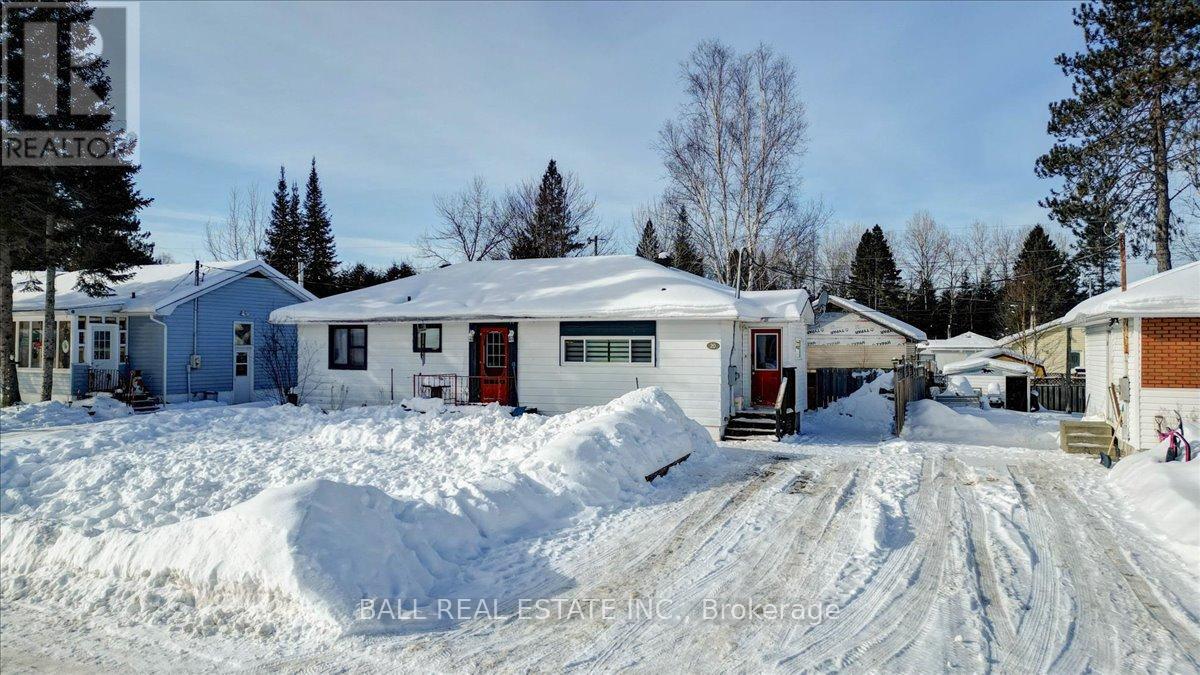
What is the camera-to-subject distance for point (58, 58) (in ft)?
13.1

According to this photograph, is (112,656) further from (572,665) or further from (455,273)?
(455,273)

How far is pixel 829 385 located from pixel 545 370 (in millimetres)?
10943

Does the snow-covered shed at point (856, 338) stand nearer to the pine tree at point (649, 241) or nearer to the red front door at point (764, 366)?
the pine tree at point (649, 241)

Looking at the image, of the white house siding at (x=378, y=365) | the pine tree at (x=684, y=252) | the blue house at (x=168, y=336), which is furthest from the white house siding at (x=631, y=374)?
the pine tree at (x=684, y=252)

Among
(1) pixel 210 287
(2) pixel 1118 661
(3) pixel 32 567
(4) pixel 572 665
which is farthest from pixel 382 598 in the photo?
(1) pixel 210 287

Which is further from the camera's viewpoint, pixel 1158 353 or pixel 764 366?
pixel 764 366

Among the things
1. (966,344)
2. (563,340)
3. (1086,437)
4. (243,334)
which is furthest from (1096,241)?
(243,334)

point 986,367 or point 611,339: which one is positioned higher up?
point 611,339

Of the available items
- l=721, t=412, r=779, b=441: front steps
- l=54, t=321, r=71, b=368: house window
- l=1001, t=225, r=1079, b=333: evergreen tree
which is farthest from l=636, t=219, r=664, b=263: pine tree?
l=54, t=321, r=71, b=368: house window

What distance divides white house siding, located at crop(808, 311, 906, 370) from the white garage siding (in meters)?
18.7

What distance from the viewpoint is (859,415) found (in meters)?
19.3

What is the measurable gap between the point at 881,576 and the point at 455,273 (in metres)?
16.1

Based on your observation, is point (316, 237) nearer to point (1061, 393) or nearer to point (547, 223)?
point (547, 223)

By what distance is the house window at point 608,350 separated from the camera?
1473 cm
